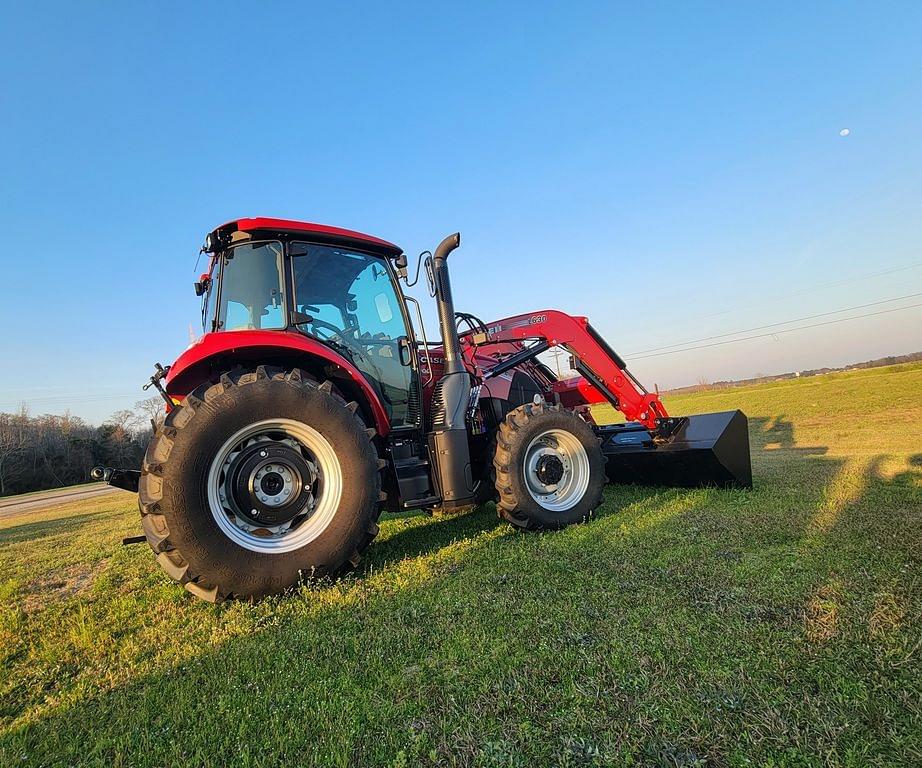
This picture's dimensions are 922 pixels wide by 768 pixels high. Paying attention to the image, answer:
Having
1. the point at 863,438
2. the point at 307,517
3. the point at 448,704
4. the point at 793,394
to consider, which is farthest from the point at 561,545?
the point at 793,394

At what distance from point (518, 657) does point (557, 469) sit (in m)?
2.80

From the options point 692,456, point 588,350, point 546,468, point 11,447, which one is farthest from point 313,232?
point 11,447

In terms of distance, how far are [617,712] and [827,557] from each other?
85.1 inches

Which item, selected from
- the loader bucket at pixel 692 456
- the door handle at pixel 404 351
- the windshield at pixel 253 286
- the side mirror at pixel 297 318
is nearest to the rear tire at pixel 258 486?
the side mirror at pixel 297 318

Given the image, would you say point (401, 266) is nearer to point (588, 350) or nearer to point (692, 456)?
point (588, 350)

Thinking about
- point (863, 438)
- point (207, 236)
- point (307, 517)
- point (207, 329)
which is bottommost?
point (863, 438)

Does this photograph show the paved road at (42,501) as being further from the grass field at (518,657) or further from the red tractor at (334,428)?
the grass field at (518,657)

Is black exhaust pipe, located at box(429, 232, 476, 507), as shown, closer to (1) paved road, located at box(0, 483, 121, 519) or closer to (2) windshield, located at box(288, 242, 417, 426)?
(2) windshield, located at box(288, 242, 417, 426)

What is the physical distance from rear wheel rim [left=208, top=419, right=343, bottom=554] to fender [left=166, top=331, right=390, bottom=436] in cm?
59

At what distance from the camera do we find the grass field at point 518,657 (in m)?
1.68

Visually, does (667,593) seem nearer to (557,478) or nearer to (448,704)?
(448,704)

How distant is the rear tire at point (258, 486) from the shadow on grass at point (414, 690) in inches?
10.5

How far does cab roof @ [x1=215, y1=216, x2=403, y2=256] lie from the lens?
3.83 metres

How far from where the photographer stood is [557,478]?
16.1ft
